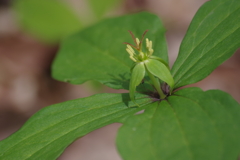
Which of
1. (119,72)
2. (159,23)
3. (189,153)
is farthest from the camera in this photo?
(159,23)

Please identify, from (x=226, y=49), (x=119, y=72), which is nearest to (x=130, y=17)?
(x=119, y=72)

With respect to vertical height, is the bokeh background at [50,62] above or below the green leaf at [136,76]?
below

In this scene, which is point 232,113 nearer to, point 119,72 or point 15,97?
point 119,72

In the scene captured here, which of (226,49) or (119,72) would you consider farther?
(119,72)

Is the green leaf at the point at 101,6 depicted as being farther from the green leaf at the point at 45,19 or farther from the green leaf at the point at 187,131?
the green leaf at the point at 187,131

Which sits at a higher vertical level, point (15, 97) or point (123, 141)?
point (123, 141)

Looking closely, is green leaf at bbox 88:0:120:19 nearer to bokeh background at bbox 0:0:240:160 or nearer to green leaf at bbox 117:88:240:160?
bokeh background at bbox 0:0:240:160

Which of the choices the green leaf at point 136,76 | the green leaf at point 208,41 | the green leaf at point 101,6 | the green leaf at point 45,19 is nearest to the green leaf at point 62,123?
the green leaf at point 136,76
